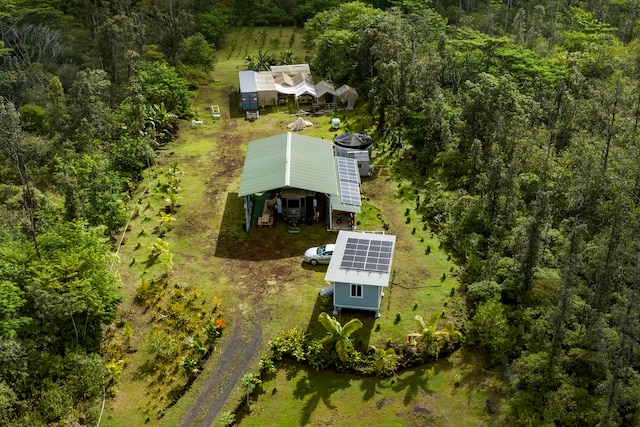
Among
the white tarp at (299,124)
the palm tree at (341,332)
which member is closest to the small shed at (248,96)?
the white tarp at (299,124)

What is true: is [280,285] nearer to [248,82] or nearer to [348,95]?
[348,95]

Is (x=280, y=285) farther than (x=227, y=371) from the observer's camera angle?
Yes

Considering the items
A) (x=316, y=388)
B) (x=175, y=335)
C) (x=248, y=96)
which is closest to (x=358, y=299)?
(x=316, y=388)

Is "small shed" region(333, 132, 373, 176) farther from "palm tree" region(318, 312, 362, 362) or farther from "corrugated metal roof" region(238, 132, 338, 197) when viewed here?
"palm tree" region(318, 312, 362, 362)

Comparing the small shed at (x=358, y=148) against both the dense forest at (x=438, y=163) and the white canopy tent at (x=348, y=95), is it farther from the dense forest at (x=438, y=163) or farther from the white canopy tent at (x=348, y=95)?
the white canopy tent at (x=348, y=95)

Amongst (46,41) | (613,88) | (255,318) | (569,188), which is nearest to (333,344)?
(255,318)

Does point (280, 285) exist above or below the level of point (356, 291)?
below

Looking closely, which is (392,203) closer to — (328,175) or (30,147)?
(328,175)
